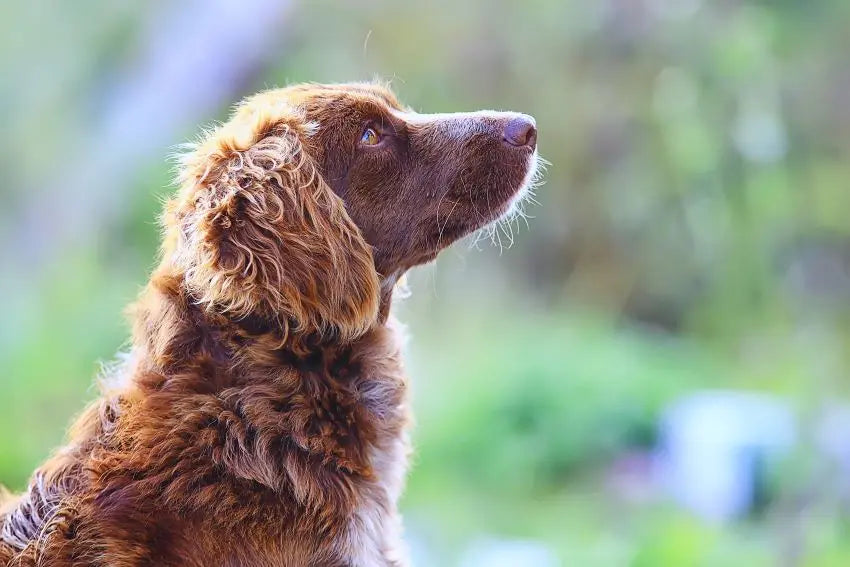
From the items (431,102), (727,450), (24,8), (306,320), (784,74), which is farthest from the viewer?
(431,102)

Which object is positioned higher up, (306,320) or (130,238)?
(130,238)

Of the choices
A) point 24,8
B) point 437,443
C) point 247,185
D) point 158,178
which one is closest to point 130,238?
point 158,178

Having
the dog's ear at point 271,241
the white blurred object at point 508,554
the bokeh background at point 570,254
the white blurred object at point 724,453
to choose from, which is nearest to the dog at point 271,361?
the dog's ear at point 271,241

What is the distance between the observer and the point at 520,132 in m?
2.63

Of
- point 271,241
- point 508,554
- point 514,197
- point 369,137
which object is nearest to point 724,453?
point 508,554

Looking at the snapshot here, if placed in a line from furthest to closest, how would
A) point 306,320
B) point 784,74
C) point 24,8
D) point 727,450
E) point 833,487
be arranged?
1. point 24,8
2. point 784,74
3. point 727,450
4. point 833,487
5. point 306,320

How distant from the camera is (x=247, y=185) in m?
2.28

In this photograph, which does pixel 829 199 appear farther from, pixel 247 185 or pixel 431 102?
pixel 247 185

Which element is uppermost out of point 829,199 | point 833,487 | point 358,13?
point 358,13

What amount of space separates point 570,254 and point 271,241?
17.5 feet

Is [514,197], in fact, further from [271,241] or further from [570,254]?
[570,254]

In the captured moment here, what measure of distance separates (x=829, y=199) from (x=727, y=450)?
1.63 metres

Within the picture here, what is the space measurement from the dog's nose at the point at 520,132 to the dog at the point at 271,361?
0.16 ft

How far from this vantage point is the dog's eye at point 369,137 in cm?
254
